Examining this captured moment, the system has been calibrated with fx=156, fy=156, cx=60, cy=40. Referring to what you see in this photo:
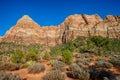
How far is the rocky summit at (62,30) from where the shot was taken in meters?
130

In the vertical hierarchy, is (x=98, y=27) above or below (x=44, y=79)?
above

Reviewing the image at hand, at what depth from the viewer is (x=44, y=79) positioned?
8.62m

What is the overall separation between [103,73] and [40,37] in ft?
480

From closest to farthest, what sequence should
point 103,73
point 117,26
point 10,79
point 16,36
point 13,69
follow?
point 10,79 < point 103,73 < point 13,69 < point 117,26 < point 16,36

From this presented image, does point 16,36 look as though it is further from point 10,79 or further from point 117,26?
point 10,79

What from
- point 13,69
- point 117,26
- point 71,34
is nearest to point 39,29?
point 71,34

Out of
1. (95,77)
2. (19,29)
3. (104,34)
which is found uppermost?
(19,29)

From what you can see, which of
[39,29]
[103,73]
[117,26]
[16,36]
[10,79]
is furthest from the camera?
[39,29]

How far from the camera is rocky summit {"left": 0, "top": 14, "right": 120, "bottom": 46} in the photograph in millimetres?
130375

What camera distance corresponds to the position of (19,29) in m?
151

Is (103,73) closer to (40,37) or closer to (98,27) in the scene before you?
(98,27)

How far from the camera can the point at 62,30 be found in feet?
514

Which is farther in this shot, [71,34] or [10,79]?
[71,34]

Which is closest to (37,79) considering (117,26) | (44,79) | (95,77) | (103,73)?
(44,79)
